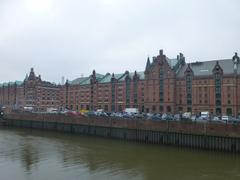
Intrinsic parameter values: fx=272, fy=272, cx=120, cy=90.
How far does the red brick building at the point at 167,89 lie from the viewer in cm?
9250

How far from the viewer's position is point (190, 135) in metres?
51.0

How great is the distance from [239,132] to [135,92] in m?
69.9

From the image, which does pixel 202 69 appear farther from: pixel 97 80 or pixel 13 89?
pixel 13 89

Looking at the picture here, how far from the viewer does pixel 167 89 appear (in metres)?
103

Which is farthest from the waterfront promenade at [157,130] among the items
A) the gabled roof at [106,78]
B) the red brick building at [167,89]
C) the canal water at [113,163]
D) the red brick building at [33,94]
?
the red brick building at [33,94]

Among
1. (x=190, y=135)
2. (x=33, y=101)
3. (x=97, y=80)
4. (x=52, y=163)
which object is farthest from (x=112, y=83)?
(x=52, y=163)

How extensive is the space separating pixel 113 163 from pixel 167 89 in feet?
226

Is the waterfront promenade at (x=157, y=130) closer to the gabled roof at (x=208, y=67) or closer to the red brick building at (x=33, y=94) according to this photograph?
the gabled roof at (x=208, y=67)

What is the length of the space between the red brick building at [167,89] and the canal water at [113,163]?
4948cm

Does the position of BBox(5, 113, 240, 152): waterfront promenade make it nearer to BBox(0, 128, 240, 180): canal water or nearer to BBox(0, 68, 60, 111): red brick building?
BBox(0, 128, 240, 180): canal water

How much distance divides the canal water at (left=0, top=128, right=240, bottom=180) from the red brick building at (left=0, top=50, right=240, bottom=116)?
49478mm

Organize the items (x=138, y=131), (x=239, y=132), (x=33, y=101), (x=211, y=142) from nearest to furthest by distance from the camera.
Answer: (x=239, y=132)
(x=211, y=142)
(x=138, y=131)
(x=33, y=101)

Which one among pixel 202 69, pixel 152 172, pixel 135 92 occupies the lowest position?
pixel 152 172

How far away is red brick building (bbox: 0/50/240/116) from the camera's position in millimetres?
92500
